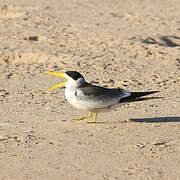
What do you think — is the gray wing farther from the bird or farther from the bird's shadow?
the bird's shadow

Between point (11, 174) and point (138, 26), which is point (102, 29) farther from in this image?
point (11, 174)

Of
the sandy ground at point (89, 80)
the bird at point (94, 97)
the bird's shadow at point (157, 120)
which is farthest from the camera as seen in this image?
the bird's shadow at point (157, 120)

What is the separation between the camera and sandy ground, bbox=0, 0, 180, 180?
6309mm

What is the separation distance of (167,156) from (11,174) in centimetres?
153

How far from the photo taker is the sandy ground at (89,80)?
6.31 meters

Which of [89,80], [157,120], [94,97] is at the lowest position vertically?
[89,80]

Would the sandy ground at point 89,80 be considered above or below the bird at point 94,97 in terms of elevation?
below

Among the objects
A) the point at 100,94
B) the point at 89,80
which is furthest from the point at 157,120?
the point at 89,80

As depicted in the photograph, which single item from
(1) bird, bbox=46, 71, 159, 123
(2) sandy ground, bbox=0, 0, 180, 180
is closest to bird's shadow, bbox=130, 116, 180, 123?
(2) sandy ground, bbox=0, 0, 180, 180

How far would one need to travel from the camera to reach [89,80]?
982cm

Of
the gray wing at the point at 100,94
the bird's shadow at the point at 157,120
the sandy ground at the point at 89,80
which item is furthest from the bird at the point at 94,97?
the bird's shadow at the point at 157,120

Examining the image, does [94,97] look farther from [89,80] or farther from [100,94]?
[89,80]

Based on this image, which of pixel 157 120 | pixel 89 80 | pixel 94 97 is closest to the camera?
pixel 94 97

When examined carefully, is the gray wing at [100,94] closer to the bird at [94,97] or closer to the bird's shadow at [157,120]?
the bird at [94,97]
